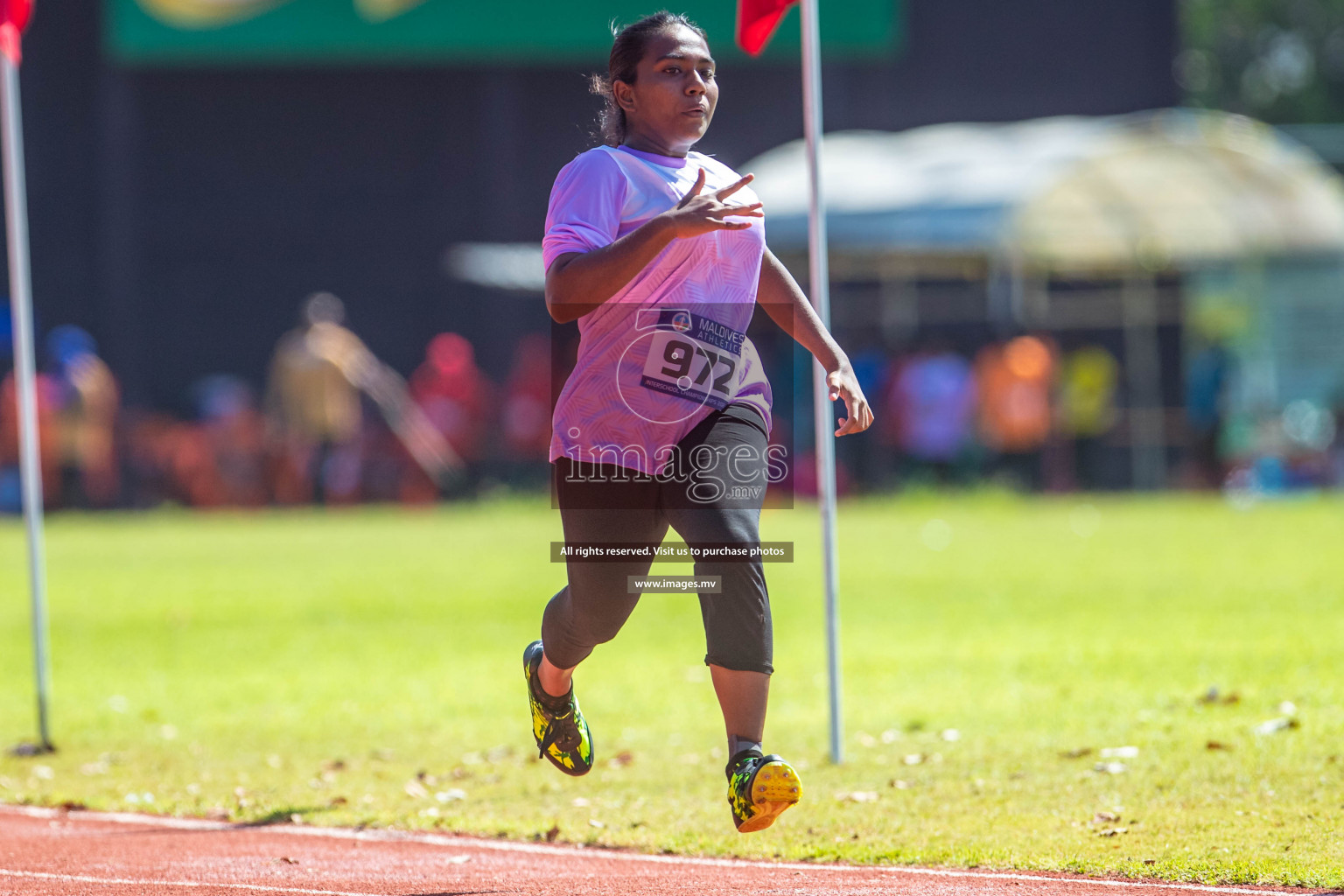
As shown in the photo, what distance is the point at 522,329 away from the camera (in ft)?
94.6

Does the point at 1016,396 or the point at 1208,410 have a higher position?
the point at 1016,396

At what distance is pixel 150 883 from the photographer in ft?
17.9

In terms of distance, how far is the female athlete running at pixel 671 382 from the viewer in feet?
16.6

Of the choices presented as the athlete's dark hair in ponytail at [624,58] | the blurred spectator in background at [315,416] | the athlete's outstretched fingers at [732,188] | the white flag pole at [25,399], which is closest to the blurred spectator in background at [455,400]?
the blurred spectator in background at [315,416]

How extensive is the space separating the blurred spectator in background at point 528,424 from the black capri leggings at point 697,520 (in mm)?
19495

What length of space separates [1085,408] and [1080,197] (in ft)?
9.67

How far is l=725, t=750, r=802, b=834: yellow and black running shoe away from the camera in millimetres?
4883

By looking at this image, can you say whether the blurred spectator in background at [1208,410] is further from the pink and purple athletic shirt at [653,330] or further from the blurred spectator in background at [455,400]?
the pink and purple athletic shirt at [653,330]

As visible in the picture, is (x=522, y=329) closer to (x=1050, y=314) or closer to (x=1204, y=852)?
(x=1050, y=314)

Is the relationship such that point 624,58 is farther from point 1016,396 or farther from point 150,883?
point 1016,396

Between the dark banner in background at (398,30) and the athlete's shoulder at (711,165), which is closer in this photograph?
the athlete's shoulder at (711,165)

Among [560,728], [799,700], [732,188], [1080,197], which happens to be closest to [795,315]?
[732,188]

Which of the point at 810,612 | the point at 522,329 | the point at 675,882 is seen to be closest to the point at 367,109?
the point at 522,329

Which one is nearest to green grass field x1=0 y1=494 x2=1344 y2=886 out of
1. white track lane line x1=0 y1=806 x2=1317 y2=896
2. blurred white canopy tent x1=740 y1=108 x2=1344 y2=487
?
white track lane line x1=0 y1=806 x2=1317 y2=896
